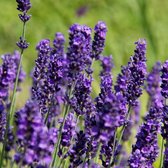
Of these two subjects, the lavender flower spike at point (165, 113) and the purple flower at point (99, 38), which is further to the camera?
the purple flower at point (99, 38)

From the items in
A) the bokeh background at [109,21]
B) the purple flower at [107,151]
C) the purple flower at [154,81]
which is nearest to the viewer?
the purple flower at [107,151]

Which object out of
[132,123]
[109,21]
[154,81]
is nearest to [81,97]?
[132,123]

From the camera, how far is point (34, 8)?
10.5 meters

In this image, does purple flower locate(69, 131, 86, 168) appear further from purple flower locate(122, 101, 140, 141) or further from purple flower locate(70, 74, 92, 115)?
purple flower locate(122, 101, 140, 141)

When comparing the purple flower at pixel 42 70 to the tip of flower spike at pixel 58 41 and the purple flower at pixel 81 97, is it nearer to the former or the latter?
the purple flower at pixel 81 97

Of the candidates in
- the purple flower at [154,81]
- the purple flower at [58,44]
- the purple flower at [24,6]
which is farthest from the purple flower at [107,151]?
the purple flower at [154,81]

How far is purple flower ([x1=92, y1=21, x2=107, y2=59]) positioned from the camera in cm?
385

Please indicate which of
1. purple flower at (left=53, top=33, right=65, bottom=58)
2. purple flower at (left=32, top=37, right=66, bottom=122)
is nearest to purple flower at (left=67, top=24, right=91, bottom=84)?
purple flower at (left=32, top=37, right=66, bottom=122)

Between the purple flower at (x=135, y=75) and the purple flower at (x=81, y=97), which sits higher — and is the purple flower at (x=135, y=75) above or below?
above

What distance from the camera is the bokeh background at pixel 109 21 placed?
1009 centimetres

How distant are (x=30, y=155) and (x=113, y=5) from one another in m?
8.50

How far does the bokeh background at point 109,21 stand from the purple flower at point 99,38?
598 cm

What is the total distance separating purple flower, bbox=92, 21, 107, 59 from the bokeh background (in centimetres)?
598

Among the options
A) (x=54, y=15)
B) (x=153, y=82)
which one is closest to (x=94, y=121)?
(x=153, y=82)
